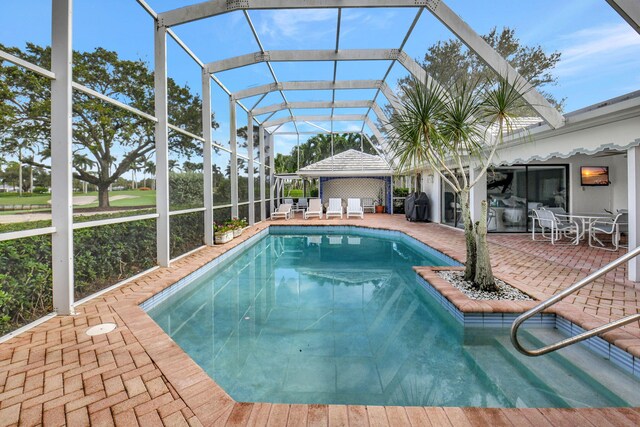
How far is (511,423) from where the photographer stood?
6.81 ft

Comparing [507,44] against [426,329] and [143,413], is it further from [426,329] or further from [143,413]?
[143,413]

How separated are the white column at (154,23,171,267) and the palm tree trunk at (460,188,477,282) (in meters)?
5.34

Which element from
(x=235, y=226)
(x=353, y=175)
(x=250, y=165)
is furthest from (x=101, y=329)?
(x=353, y=175)

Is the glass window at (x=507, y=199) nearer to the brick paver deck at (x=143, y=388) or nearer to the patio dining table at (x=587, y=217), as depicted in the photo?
the patio dining table at (x=587, y=217)

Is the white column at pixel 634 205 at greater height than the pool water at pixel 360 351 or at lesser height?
greater

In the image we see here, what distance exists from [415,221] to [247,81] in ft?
29.7

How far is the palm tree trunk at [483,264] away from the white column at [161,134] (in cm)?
555

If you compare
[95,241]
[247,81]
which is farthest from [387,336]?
[247,81]

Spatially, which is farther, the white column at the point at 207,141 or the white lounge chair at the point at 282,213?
the white lounge chair at the point at 282,213

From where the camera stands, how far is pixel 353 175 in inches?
712

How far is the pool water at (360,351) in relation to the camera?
2738 millimetres

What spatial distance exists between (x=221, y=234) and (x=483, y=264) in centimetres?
678

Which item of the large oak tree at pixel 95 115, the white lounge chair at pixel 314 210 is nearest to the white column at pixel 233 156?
the large oak tree at pixel 95 115

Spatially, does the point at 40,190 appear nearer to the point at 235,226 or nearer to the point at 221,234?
the point at 221,234
